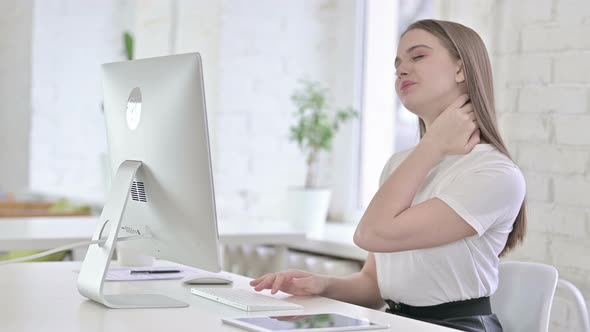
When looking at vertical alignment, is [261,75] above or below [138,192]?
above

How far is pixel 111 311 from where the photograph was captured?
1725mm

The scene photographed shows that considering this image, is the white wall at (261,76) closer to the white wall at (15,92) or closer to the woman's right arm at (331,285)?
the woman's right arm at (331,285)

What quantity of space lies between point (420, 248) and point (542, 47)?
992mm

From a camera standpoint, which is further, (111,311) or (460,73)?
(460,73)

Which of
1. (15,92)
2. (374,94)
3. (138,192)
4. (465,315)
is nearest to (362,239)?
(465,315)

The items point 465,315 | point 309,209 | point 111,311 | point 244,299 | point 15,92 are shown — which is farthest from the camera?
point 15,92

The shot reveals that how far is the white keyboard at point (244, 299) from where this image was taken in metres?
1.76

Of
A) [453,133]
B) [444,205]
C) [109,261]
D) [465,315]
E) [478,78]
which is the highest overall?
[478,78]

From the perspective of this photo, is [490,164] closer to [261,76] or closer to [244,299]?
[244,299]

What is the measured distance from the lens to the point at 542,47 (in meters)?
2.65

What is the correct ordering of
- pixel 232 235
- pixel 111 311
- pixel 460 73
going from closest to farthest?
1. pixel 111 311
2. pixel 460 73
3. pixel 232 235

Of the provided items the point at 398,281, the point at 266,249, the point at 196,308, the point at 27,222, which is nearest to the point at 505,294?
the point at 398,281

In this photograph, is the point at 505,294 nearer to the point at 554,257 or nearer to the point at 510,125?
the point at 554,257

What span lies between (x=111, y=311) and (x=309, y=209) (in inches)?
79.2
